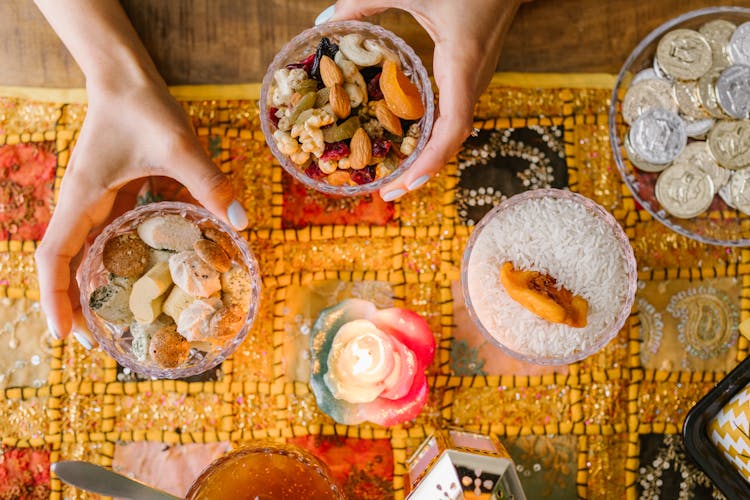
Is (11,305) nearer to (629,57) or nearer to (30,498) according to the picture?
(30,498)

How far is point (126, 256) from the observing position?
781 mm

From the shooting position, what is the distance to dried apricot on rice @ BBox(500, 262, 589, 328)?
742 millimetres

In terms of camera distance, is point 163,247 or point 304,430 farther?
point 304,430

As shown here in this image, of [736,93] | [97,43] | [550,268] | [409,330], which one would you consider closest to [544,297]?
[550,268]

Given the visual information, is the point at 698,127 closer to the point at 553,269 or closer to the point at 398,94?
the point at 553,269

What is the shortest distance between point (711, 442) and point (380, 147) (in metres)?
0.56

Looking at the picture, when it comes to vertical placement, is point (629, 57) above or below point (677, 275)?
above

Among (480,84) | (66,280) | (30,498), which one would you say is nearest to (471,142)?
(480,84)

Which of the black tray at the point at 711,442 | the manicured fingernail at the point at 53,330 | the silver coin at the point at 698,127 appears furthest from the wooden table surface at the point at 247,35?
the black tray at the point at 711,442

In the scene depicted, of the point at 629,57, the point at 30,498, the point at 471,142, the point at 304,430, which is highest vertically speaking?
the point at 629,57

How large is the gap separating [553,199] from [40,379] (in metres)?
0.76

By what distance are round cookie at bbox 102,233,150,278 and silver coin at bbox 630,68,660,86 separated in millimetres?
697

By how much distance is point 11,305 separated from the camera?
3.01 ft

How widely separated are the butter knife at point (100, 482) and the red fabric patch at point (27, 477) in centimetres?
23
